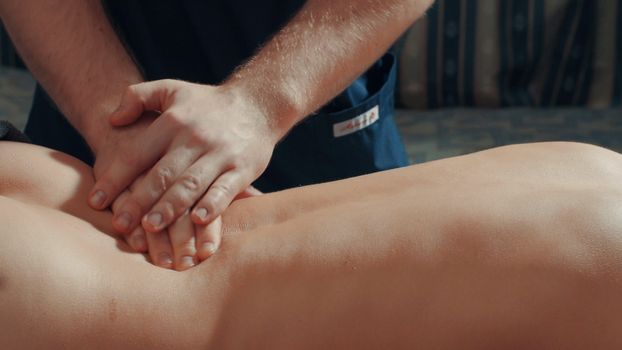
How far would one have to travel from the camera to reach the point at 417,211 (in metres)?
0.86

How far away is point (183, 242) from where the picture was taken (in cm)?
Result: 97

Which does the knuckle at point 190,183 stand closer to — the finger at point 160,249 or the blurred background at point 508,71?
the finger at point 160,249

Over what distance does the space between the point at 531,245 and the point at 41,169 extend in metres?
0.50

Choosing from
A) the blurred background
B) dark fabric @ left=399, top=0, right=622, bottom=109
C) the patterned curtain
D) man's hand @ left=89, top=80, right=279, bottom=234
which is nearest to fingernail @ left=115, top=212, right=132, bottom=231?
man's hand @ left=89, top=80, right=279, bottom=234

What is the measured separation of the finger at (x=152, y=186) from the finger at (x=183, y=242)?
3cm

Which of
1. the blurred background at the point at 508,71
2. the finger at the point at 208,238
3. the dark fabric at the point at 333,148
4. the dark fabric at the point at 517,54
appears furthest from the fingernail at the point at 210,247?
the dark fabric at the point at 517,54

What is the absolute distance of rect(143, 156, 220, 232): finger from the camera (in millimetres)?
1015

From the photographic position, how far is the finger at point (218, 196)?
99 centimetres

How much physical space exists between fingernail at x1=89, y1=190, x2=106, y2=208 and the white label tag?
1.62ft

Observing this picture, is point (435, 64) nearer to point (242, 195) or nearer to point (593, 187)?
point (242, 195)

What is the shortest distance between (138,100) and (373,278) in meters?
0.46

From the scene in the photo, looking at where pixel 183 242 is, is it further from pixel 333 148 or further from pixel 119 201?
pixel 333 148

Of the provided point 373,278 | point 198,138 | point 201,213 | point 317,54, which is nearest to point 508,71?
point 317,54

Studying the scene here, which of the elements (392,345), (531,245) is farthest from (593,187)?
(392,345)
